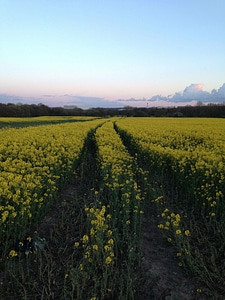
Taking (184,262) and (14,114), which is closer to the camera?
(184,262)

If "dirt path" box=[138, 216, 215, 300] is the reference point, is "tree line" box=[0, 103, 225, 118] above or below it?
above

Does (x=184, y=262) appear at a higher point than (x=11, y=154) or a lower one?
lower

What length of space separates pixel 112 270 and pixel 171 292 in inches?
34.2

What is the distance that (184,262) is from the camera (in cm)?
482

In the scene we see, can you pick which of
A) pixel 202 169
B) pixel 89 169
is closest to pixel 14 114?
pixel 89 169

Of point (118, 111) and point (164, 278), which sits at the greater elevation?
point (118, 111)

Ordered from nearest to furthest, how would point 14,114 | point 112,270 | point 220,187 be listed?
point 112,270 < point 220,187 < point 14,114

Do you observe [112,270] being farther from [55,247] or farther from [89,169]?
[89,169]

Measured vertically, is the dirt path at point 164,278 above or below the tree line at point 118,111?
below

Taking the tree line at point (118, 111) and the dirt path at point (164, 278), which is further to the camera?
the tree line at point (118, 111)

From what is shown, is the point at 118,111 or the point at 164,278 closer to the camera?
the point at 164,278

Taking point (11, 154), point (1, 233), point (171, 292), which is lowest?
point (171, 292)

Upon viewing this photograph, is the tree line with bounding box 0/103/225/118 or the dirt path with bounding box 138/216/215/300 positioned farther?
the tree line with bounding box 0/103/225/118

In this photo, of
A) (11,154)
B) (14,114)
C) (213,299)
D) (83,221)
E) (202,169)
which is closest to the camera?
(213,299)
